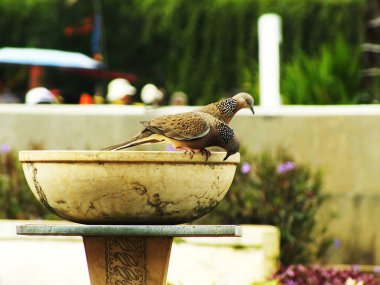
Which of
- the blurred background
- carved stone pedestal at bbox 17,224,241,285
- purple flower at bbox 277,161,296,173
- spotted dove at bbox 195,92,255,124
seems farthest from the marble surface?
purple flower at bbox 277,161,296,173

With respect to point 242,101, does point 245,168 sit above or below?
below

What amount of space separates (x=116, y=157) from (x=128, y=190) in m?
0.16

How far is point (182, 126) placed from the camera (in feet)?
19.2

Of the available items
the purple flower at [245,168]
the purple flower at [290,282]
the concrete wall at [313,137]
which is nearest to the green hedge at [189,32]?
the concrete wall at [313,137]

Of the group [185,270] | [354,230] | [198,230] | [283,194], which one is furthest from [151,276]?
[354,230]

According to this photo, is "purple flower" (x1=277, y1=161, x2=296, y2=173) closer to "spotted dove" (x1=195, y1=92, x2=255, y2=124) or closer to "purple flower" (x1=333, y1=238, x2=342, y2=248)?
"purple flower" (x1=333, y1=238, x2=342, y2=248)

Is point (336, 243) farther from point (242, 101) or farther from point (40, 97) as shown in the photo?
point (242, 101)

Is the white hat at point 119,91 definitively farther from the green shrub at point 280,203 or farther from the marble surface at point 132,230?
the marble surface at point 132,230

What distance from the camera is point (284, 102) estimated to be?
44.1 feet

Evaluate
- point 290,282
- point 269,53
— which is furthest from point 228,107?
point 269,53

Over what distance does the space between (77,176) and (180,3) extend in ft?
73.4

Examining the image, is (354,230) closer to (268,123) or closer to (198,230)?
(268,123)

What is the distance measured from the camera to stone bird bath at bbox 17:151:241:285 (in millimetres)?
5715

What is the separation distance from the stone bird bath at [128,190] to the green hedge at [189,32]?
1956 cm
